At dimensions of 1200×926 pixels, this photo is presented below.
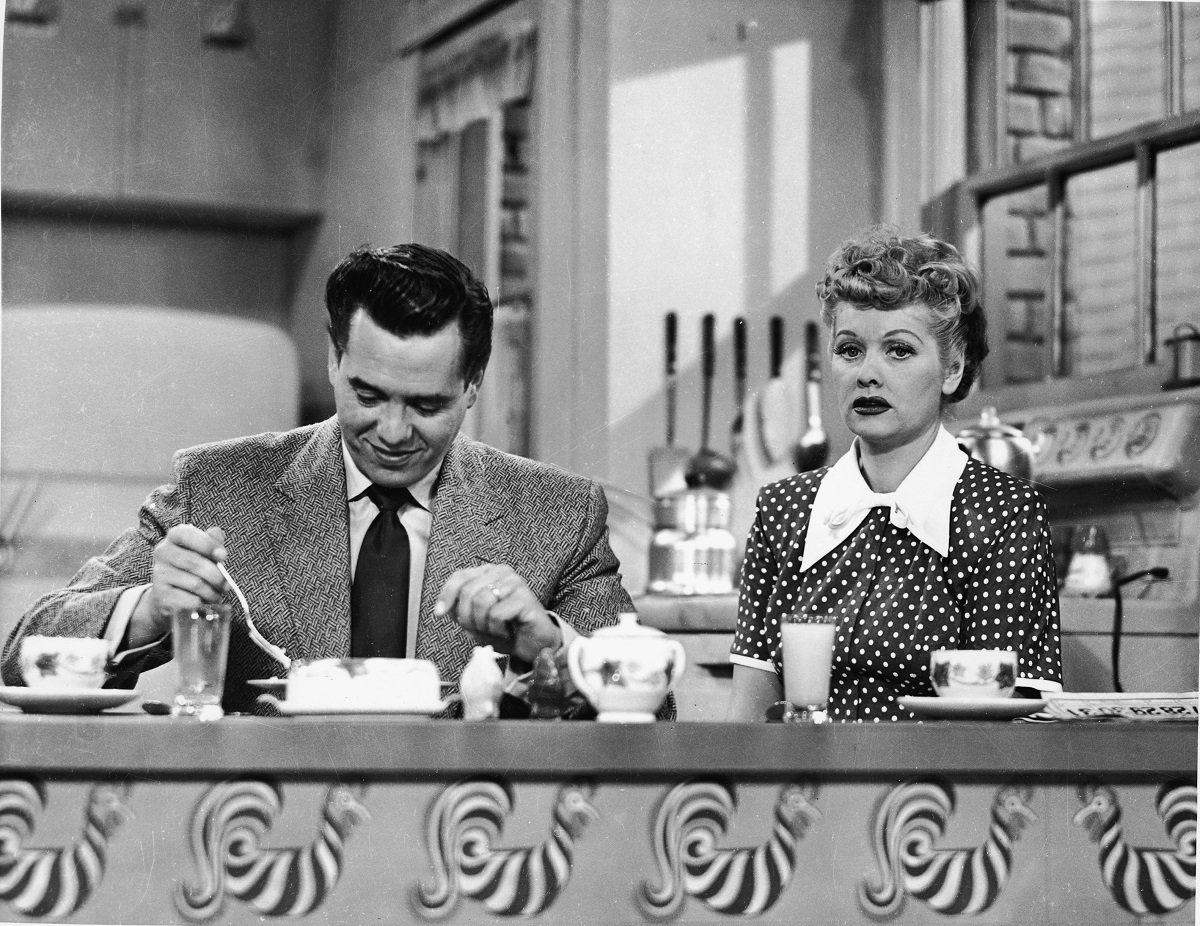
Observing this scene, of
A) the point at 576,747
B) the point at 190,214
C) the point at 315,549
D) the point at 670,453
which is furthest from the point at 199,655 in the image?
the point at 670,453

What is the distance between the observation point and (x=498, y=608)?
1.83 metres

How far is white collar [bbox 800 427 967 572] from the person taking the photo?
2088 mm

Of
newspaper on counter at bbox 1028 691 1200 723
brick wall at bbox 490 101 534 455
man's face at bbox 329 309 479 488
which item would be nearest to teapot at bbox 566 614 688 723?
newspaper on counter at bbox 1028 691 1200 723

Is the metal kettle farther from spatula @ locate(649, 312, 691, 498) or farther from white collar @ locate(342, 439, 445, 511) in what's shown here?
white collar @ locate(342, 439, 445, 511)

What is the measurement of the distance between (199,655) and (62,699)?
0.14 metres

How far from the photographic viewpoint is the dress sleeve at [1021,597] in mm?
2016

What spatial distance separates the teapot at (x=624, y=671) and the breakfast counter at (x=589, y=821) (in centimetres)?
11

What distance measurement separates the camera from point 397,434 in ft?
7.17

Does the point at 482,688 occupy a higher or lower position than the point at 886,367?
lower

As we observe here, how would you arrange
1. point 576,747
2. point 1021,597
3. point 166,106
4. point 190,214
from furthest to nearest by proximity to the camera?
point 190,214 → point 166,106 → point 1021,597 → point 576,747

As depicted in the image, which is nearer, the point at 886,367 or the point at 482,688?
the point at 482,688

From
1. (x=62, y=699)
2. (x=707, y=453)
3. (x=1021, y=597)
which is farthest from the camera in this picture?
(x=707, y=453)

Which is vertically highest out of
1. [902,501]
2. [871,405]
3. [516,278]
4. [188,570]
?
[516,278]

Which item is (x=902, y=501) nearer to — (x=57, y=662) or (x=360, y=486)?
Answer: (x=360, y=486)
